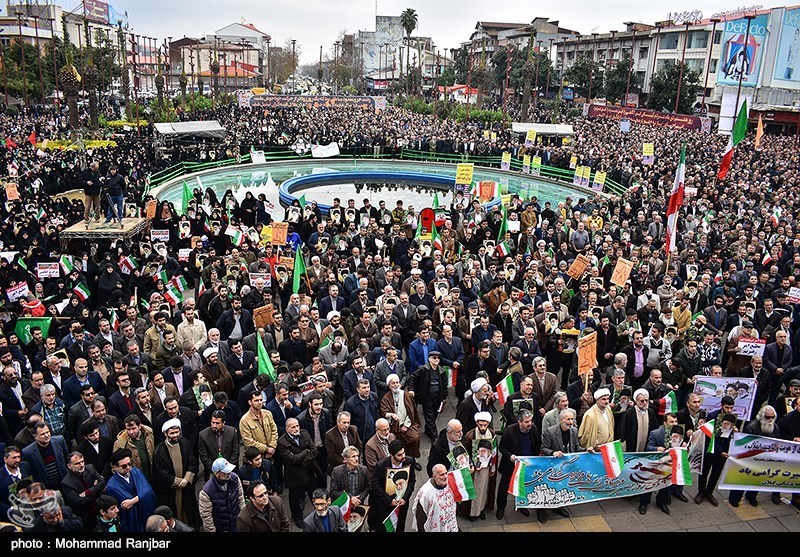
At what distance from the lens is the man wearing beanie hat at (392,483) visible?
251 inches

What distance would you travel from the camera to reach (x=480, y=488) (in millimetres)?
7223

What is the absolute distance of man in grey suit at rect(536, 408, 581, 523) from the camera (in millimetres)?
7121

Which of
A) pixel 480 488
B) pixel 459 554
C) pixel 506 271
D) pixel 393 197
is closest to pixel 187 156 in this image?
pixel 393 197

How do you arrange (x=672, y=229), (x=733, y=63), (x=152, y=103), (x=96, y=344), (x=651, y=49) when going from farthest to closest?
(x=651, y=49) → (x=152, y=103) → (x=733, y=63) → (x=672, y=229) → (x=96, y=344)

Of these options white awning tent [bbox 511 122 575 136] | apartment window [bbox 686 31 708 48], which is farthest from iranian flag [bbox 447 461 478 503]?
apartment window [bbox 686 31 708 48]

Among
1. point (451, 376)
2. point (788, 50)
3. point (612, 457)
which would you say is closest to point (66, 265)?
point (451, 376)

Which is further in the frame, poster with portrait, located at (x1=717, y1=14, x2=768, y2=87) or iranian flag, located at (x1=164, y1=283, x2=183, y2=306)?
poster with portrait, located at (x1=717, y1=14, x2=768, y2=87)

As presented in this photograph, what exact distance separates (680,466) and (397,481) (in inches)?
129

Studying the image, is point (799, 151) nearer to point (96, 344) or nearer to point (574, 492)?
point (574, 492)

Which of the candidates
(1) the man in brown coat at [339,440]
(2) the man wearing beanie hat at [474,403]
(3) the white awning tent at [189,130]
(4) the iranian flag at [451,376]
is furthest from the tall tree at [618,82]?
(1) the man in brown coat at [339,440]

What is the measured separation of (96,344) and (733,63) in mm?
57893

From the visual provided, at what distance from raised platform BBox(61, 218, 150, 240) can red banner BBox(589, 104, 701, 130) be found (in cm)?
3747

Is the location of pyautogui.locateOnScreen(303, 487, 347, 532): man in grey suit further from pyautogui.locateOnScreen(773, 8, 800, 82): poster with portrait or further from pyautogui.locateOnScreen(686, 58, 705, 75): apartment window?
pyautogui.locateOnScreen(686, 58, 705, 75): apartment window

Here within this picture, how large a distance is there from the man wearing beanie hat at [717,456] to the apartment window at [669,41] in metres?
68.0
